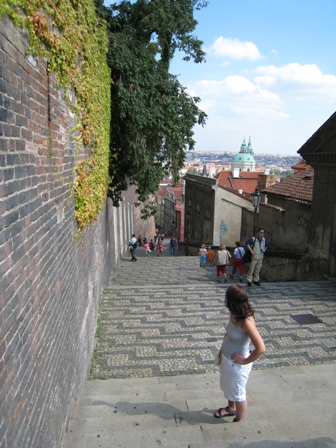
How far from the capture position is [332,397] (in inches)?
194

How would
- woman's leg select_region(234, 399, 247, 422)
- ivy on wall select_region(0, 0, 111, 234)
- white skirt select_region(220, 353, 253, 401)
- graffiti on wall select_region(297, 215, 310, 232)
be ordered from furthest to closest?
graffiti on wall select_region(297, 215, 310, 232)
woman's leg select_region(234, 399, 247, 422)
white skirt select_region(220, 353, 253, 401)
ivy on wall select_region(0, 0, 111, 234)

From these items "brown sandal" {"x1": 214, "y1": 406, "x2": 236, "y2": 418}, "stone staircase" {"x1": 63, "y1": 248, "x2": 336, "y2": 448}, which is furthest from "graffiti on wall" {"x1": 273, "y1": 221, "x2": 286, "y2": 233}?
"brown sandal" {"x1": 214, "y1": 406, "x2": 236, "y2": 418}

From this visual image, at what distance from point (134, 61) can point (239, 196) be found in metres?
14.9

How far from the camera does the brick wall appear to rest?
205 centimetres

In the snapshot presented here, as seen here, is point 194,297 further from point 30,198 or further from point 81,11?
point 30,198

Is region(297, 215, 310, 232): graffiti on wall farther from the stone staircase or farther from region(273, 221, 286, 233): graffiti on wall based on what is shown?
the stone staircase

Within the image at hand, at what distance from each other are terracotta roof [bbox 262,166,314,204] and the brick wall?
12.7 metres

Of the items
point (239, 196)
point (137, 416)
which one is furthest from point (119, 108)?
point (239, 196)

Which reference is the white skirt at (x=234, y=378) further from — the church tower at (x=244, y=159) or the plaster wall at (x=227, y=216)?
the church tower at (x=244, y=159)

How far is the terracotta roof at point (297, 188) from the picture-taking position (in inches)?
612

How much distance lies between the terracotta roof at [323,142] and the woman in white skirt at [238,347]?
900cm

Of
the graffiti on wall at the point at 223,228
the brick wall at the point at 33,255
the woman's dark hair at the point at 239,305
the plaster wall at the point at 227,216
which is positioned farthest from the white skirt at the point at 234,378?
the graffiti on wall at the point at 223,228

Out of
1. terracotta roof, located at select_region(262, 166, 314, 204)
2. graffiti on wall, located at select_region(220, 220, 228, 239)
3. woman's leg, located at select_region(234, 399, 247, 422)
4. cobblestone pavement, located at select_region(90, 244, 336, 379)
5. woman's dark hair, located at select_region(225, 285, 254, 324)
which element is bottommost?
graffiti on wall, located at select_region(220, 220, 228, 239)

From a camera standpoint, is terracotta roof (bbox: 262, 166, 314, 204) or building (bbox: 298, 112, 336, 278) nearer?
building (bbox: 298, 112, 336, 278)
